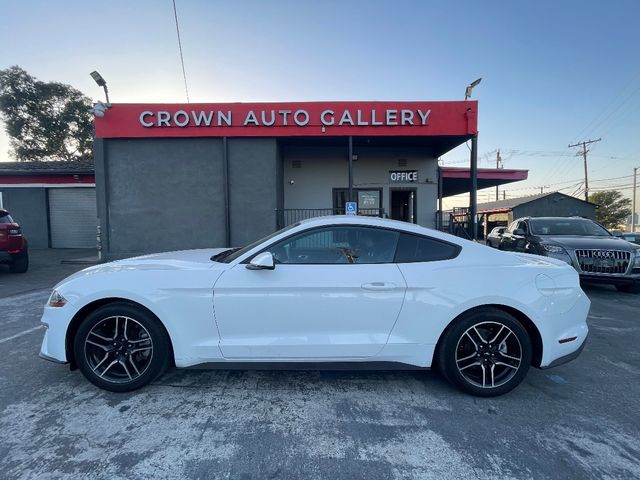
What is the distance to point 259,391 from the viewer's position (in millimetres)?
2678

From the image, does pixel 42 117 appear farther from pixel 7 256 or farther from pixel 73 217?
pixel 7 256

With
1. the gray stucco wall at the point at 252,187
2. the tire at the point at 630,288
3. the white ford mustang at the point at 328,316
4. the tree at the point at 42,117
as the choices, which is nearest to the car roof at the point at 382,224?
the white ford mustang at the point at 328,316

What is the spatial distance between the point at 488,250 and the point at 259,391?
2.33 meters

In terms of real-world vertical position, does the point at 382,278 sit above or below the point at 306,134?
below

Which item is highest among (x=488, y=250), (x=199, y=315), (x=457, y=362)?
(x=488, y=250)

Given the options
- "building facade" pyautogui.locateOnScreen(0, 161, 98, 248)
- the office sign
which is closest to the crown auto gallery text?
the office sign

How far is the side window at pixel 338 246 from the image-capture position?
2684 millimetres

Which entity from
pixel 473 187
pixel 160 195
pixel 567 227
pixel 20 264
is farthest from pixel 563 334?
pixel 20 264

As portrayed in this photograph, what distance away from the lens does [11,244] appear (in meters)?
7.60

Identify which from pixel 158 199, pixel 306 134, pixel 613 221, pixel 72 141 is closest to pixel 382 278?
pixel 306 134

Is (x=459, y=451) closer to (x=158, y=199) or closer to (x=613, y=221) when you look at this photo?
(x=158, y=199)

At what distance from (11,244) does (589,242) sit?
41.9 ft

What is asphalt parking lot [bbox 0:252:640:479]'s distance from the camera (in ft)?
6.12

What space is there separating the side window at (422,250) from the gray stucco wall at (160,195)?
7.76 metres
